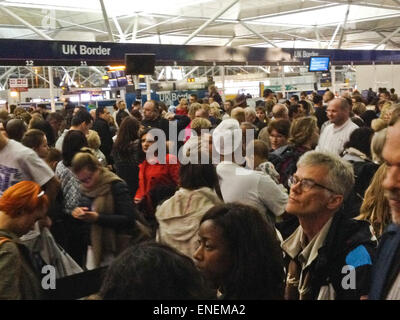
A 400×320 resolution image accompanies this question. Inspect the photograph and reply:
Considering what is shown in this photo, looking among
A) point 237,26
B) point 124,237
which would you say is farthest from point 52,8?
point 124,237

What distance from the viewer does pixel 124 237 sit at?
3.59 metres

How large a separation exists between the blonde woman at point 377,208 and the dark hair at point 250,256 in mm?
1081

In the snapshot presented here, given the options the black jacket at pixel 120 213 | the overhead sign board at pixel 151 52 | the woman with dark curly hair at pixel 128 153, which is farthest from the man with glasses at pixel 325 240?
the overhead sign board at pixel 151 52

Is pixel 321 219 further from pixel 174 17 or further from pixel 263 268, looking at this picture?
pixel 174 17

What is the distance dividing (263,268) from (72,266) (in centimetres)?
194

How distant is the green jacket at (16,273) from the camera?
7.75ft

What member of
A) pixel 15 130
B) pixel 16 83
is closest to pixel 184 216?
pixel 15 130

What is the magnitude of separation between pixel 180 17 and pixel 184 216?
833 inches

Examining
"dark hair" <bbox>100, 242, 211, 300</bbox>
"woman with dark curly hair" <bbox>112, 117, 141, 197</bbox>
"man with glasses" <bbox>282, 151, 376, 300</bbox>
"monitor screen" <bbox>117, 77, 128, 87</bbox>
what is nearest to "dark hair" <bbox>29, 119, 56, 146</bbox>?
"woman with dark curly hair" <bbox>112, 117, 141, 197</bbox>

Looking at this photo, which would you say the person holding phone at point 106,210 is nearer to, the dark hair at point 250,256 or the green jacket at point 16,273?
the green jacket at point 16,273

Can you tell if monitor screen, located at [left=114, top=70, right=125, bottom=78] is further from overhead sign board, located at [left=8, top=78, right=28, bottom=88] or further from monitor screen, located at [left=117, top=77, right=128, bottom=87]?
overhead sign board, located at [left=8, top=78, right=28, bottom=88]

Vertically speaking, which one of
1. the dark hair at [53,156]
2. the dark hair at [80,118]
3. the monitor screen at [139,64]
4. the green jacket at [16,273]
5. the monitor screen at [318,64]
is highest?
the monitor screen at [318,64]
